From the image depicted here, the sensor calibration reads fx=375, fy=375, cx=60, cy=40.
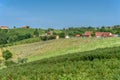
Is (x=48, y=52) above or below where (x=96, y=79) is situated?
below

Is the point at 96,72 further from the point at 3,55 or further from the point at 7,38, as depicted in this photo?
the point at 7,38

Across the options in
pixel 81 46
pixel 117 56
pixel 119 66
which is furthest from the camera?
pixel 81 46

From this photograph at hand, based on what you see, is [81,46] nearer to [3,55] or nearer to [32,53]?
[32,53]

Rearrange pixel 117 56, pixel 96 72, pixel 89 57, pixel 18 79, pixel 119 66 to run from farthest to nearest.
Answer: pixel 89 57 < pixel 117 56 < pixel 119 66 < pixel 96 72 < pixel 18 79

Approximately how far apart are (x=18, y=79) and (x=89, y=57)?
18956 millimetres

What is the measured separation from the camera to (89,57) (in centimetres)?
3875

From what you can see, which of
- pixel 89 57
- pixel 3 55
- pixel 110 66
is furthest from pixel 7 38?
pixel 110 66

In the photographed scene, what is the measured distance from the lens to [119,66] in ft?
80.3

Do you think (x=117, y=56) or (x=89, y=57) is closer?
(x=117, y=56)

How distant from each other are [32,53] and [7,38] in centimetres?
8614

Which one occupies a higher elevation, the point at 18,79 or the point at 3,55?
the point at 18,79

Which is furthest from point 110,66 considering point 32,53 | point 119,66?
point 32,53

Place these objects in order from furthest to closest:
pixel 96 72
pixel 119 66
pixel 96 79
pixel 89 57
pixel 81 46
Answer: pixel 81 46, pixel 89 57, pixel 119 66, pixel 96 72, pixel 96 79

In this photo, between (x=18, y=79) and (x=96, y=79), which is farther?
(x=18, y=79)
